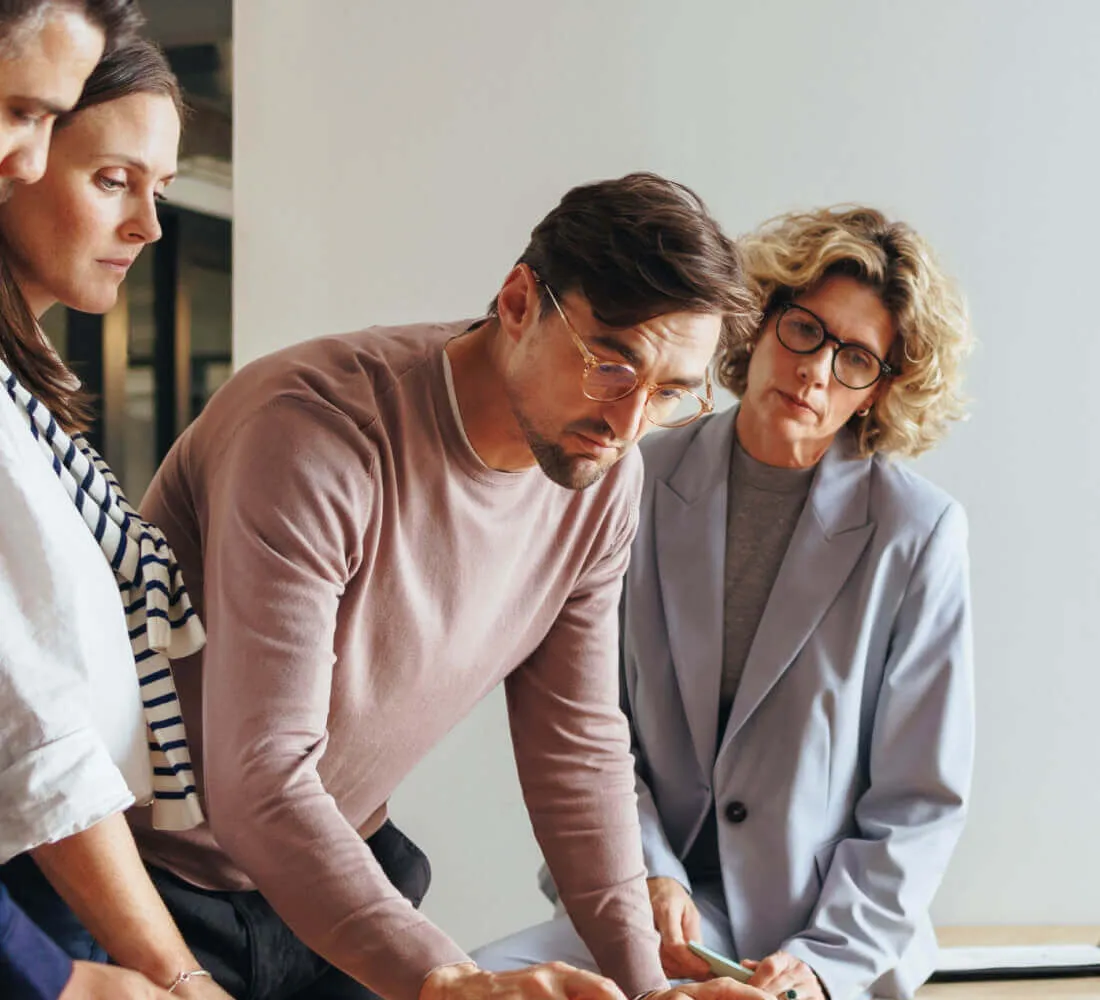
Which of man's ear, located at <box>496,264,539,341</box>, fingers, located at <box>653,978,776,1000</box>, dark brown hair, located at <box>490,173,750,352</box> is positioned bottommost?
fingers, located at <box>653,978,776,1000</box>

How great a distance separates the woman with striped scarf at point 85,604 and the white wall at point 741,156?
153cm

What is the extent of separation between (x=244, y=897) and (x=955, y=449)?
6.45ft

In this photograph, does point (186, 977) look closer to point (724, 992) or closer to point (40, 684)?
point (40, 684)

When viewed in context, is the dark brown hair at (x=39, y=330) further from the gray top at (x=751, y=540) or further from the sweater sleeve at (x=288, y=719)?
the gray top at (x=751, y=540)

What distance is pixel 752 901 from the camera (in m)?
2.14

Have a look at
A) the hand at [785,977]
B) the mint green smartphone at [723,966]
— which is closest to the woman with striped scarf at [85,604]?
the mint green smartphone at [723,966]

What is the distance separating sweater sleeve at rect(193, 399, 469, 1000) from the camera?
1224 mm

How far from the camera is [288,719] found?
4.10 feet

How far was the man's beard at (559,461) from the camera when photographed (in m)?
1.46

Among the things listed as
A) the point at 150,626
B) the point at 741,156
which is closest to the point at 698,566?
the point at 741,156

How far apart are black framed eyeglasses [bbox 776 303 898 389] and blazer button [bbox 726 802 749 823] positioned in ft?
2.35

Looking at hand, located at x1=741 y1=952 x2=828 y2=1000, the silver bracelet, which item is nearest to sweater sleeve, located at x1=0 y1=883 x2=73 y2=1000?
the silver bracelet

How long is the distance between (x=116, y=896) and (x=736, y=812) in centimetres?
127

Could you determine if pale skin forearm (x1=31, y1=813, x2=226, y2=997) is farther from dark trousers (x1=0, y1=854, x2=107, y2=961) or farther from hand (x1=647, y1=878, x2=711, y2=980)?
hand (x1=647, y1=878, x2=711, y2=980)
